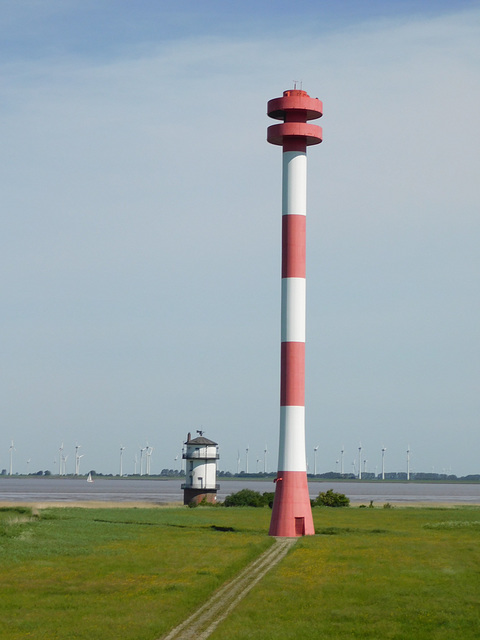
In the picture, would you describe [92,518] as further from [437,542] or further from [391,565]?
[391,565]

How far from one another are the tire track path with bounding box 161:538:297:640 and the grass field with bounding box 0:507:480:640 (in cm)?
40

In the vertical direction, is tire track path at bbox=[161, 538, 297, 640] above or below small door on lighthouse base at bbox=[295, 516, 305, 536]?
below

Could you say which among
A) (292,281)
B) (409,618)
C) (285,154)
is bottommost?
(409,618)

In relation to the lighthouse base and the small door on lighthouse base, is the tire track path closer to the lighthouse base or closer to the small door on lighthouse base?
the lighthouse base

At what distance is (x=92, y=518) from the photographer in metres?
70.7

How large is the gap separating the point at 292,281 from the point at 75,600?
26854 mm

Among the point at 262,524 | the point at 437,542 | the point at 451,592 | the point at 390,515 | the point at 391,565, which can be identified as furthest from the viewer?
the point at 390,515

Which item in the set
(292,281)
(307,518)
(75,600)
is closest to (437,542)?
(307,518)

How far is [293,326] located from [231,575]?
18.8 metres

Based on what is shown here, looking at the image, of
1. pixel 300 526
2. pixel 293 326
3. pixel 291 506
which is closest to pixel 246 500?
pixel 300 526

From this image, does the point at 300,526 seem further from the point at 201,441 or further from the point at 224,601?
the point at 201,441

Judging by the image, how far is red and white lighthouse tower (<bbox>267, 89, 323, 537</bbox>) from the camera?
54.9 m

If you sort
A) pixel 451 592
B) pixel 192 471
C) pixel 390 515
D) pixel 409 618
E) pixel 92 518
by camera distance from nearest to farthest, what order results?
1. pixel 409 618
2. pixel 451 592
3. pixel 92 518
4. pixel 390 515
5. pixel 192 471

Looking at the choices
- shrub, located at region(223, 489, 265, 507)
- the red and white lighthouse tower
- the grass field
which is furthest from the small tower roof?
the red and white lighthouse tower
